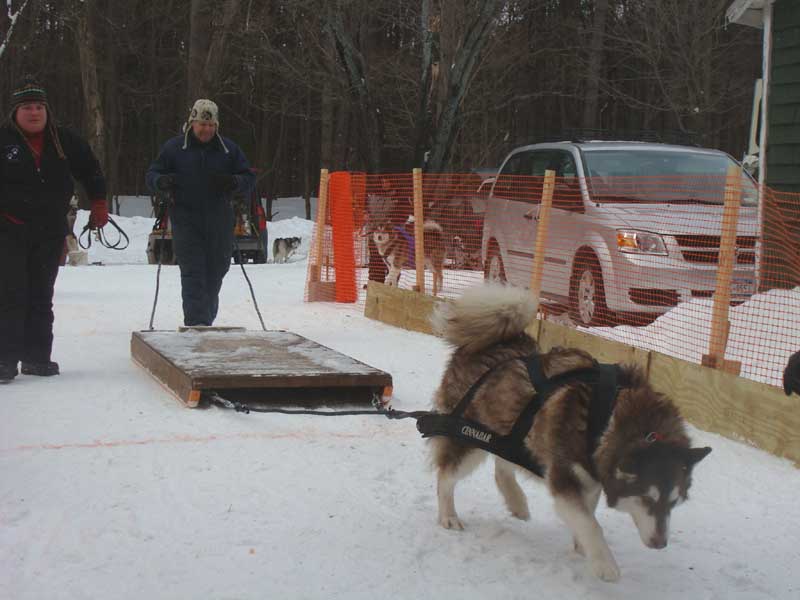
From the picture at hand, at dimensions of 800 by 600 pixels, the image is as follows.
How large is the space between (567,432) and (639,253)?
4.73m

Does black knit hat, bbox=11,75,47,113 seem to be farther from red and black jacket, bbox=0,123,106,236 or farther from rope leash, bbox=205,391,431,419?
rope leash, bbox=205,391,431,419

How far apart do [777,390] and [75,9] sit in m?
23.6

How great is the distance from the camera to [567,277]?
829 centimetres

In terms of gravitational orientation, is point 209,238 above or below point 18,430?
above

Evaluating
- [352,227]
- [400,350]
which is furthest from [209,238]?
[352,227]

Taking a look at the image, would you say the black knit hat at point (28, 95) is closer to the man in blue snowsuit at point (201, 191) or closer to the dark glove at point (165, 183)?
the dark glove at point (165, 183)

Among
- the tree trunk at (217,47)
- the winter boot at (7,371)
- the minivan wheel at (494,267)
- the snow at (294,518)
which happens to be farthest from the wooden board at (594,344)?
the tree trunk at (217,47)

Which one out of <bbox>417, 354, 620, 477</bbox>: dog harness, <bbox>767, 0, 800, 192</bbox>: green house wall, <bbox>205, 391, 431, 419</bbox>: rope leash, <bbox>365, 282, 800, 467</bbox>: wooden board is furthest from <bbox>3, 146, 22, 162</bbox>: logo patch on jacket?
<bbox>767, 0, 800, 192</bbox>: green house wall

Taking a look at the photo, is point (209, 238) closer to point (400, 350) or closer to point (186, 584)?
point (400, 350)

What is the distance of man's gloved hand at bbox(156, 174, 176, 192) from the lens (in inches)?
292

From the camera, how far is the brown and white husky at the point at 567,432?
3.18 m

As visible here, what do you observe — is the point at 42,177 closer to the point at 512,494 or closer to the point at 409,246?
the point at 512,494

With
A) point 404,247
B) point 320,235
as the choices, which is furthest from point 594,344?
point 320,235

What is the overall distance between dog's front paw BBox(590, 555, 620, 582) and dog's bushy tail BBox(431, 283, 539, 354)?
96cm
